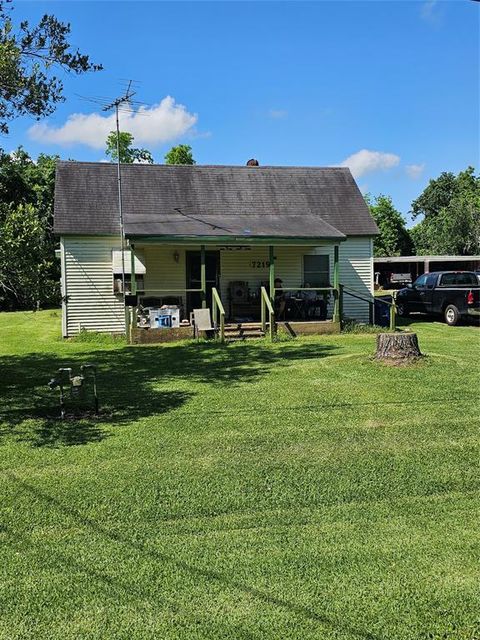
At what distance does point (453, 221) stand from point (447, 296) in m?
36.2

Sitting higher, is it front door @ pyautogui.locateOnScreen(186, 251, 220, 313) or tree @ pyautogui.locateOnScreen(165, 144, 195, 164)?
tree @ pyautogui.locateOnScreen(165, 144, 195, 164)

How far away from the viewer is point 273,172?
20.2m

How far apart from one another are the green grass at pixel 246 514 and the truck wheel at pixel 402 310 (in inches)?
479

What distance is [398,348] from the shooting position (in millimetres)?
9875

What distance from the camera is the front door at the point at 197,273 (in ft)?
58.7

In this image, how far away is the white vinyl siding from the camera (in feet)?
54.7

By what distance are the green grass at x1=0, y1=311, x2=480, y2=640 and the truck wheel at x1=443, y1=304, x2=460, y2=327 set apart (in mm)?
9225

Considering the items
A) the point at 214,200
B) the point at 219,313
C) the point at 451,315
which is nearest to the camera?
the point at 219,313

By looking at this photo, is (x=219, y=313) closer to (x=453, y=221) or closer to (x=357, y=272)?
(x=357, y=272)

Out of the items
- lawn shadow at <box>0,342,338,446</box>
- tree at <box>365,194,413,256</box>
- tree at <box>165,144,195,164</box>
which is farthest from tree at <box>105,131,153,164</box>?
lawn shadow at <box>0,342,338,446</box>

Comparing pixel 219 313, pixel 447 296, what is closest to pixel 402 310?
pixel 447 296

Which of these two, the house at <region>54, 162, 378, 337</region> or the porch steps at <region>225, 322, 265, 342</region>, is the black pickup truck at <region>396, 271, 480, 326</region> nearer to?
the house at <region>54, 162, 378, 337</region>

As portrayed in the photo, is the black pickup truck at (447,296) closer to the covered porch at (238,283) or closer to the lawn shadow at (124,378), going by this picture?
the covered porch at (238,283)

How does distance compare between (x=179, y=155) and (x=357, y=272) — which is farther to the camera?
(x=179, y=155)
